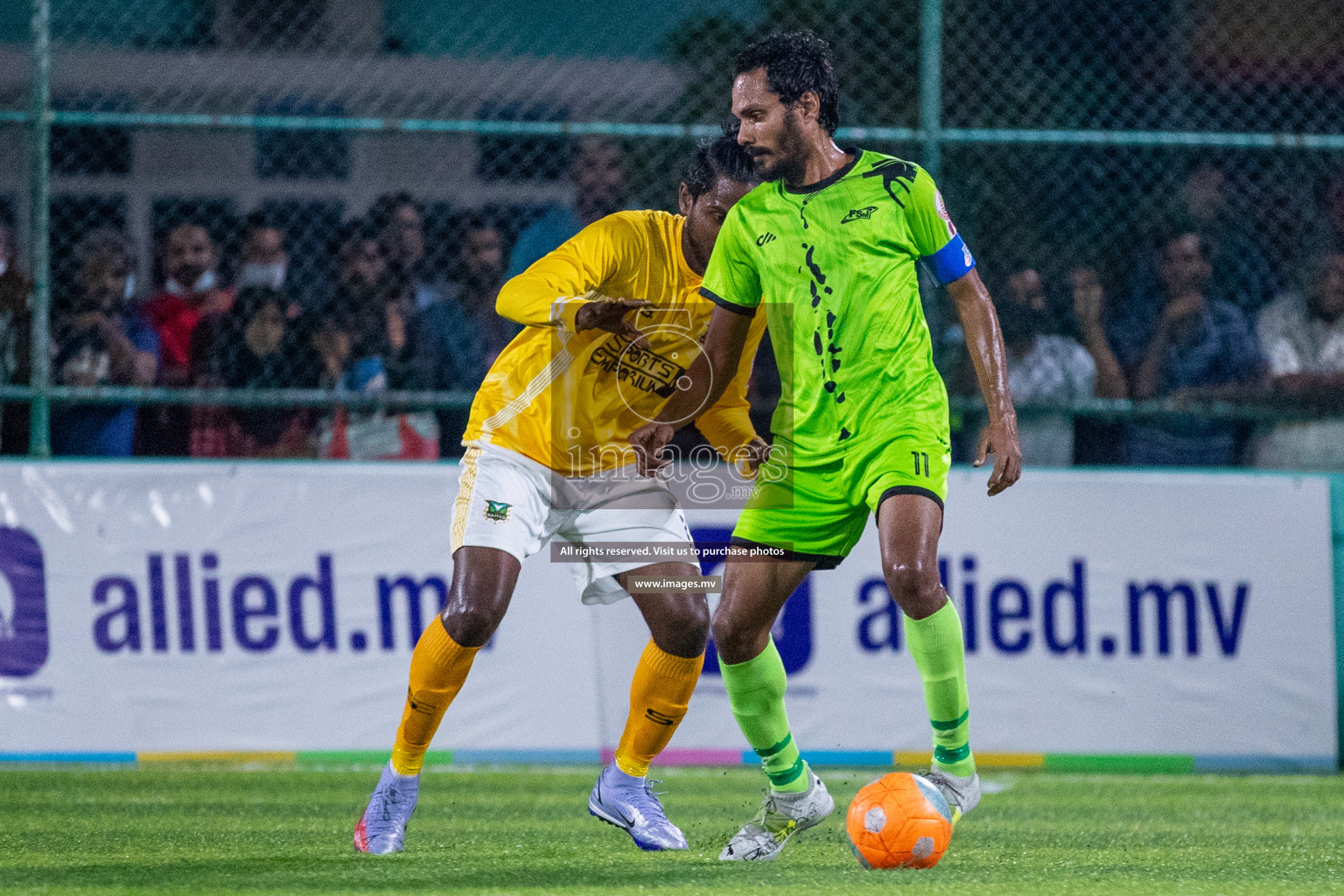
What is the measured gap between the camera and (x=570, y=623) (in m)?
7.33

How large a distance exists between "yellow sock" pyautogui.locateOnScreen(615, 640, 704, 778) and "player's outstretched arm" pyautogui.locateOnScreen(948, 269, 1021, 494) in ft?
3.77

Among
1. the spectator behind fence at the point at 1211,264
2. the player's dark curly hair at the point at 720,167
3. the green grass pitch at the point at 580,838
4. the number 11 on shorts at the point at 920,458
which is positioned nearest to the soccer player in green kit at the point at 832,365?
the number 11 on shorts at the point at 920,458

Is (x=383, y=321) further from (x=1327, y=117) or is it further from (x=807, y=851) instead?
(x=1327, y=117)

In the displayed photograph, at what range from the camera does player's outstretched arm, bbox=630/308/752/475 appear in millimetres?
4738

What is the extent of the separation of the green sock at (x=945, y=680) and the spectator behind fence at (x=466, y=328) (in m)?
3.34

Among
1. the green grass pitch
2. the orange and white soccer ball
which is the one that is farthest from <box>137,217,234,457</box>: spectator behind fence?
the orange and white soccer ball

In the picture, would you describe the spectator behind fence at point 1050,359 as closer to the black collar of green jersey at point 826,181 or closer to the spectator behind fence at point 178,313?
the black collar of green jersey at point 826,181

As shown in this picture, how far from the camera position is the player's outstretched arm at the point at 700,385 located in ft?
15.5

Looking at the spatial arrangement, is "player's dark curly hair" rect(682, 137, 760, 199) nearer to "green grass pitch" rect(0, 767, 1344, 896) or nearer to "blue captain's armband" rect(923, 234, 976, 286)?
"blue captain's armband" rect(923, 234, 976, 286)

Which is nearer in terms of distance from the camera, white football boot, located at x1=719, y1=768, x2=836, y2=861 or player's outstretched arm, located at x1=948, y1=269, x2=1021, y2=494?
player's outstretched arm, located at x1=948, y1=269, x2=1021, y2=494

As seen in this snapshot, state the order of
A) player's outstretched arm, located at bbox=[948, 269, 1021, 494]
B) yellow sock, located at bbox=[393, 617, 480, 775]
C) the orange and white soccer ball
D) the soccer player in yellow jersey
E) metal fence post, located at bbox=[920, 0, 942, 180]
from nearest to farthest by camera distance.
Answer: the orange and white soccer ball
player's outstretched arm, located at bbox=[948, 269, 1021, 494]
yellow sock, located at bbox=[393, 617, 480, 775]
the soccer player in yellow jersey
metal fence post, located at bbox=[920, 0, 942, 180]

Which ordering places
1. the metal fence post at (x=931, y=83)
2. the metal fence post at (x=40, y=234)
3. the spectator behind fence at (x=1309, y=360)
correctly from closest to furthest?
the metal fence post at (x=40, y=234) → the metal fence post at (x=931, y=83) → the spectator behind fence at (x=1309, y=360)

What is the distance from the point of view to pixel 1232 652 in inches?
291

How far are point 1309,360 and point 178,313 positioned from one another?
16.6 feet
